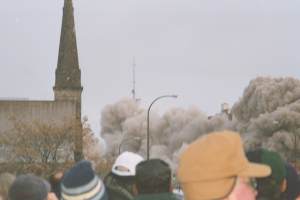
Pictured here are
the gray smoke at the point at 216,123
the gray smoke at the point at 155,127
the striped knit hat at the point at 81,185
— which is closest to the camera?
the striped knit hat at the point at 81,185

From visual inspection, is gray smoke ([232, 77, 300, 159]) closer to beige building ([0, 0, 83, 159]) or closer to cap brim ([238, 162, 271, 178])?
beige building ([0, 0, 83, 159])

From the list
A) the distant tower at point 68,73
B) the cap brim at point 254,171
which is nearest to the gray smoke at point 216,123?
the distant tower at point 68,73

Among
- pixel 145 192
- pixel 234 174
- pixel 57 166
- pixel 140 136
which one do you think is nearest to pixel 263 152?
pixel 145 192

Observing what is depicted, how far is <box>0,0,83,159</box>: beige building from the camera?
254ft

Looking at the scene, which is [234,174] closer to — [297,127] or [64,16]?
[297,127]

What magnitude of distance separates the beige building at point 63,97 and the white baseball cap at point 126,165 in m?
67.1

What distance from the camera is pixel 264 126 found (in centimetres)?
8650

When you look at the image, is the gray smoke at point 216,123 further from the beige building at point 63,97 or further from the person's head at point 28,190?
the person's head at point 28,190

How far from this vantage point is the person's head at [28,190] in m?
5.32

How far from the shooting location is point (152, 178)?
5547mm

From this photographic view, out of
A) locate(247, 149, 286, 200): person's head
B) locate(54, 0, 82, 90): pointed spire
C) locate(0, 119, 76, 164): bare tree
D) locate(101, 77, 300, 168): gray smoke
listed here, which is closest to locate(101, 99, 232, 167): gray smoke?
locate(101, 77, 300, 168): gray smoke

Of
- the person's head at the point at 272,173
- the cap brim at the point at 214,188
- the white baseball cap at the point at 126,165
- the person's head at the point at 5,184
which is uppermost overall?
the cap brim at the point at 214,188

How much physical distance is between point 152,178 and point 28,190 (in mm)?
787

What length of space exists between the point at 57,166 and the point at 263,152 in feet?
181
